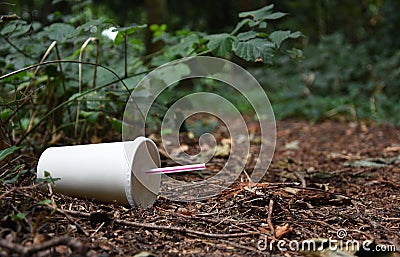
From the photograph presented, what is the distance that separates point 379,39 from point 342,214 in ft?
14.2

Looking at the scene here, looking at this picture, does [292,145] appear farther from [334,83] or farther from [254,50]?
[334,83]

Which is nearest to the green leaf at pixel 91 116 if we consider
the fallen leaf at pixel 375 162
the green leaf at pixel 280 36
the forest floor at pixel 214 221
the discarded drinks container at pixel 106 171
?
the forest floor at pixel 214 221

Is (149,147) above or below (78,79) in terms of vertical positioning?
below

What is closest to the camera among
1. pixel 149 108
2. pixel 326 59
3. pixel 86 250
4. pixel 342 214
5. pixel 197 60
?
pixel 86 250

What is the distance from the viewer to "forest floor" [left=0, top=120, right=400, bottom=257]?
42.6 inches

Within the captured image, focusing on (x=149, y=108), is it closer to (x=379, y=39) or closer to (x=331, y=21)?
(x=379, y=39)

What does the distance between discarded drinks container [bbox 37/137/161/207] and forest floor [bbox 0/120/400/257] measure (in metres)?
0.04

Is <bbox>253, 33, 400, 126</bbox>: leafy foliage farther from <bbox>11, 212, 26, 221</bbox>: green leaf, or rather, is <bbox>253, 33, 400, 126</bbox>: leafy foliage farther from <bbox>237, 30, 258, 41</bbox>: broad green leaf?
<bbox>11, 212, 26, 221</bbox>: green leaf

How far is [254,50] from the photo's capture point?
1727 millimetres

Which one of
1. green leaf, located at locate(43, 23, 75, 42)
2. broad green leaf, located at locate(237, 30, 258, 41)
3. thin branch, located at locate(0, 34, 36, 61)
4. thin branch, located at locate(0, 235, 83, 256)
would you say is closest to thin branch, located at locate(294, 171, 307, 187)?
broad green leaf, located at locate(237, 30, 258, 41)

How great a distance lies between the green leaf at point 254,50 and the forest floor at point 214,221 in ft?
1.57

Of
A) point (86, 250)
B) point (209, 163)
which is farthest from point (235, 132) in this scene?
point (86, 250)

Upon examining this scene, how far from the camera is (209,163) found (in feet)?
7.16

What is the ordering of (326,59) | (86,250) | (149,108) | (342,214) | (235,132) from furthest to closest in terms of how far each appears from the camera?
1. (326,59)
2. (235,132)
3. (149,108)
4. (342,214)
5. (86,250)
